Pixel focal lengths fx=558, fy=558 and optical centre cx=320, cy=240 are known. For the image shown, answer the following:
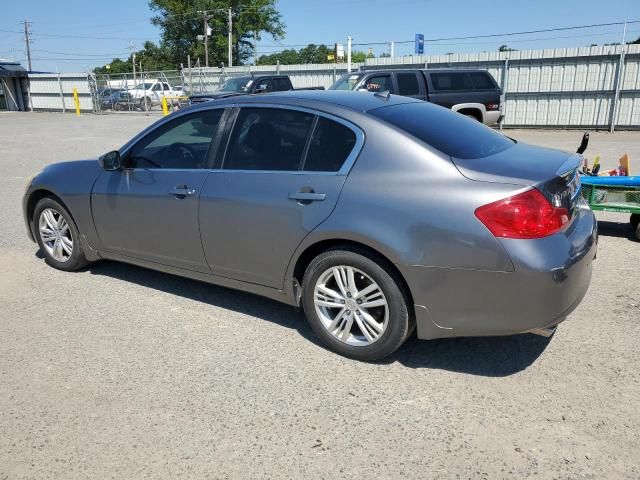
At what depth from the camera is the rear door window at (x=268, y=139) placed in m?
3.76

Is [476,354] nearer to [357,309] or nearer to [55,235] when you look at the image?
[357,309]

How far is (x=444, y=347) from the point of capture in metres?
3.75

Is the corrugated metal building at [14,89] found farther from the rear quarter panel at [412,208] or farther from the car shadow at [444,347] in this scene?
the rear quarter panel at [412,208]

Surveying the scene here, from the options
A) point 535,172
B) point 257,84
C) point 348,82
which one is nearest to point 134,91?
point 257,84

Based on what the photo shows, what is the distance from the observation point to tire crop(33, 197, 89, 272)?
16.8ft

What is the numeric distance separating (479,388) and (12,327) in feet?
11.1

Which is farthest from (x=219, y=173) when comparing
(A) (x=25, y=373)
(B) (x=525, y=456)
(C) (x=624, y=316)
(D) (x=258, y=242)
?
(C) (x=624, y=316)

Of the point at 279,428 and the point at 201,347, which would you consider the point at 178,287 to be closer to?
the point at 201,347

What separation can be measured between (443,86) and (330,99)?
11479mm

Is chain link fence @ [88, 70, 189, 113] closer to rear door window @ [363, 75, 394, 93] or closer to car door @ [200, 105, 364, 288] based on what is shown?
rear door window @ [363, 75, 394, 93]

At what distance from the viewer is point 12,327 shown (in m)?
4.20

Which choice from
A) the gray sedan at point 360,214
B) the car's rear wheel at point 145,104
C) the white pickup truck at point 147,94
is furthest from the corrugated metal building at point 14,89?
the gray sedan at point 360,214

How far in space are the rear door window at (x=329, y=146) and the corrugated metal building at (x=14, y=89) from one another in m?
41.2

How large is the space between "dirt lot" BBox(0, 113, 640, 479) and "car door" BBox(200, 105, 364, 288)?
0.58 meters
